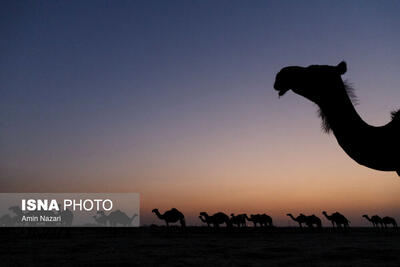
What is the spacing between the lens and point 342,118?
5062mm

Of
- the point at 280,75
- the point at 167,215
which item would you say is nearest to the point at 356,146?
the point at 280,75

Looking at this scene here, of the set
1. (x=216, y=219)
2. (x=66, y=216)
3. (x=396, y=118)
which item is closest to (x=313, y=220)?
(x=216, y=219)

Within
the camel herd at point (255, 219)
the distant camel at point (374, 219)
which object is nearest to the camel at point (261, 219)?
the camel herd at point (255, 219)

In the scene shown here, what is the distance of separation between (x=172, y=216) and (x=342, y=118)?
48118 mm

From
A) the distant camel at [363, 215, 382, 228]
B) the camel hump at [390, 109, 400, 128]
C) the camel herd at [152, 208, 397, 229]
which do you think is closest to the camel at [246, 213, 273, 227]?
the camel herd at [152, 208, 397, 229]

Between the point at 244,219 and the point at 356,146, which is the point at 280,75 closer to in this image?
the point at 356,146

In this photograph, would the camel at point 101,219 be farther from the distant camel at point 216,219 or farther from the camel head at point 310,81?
the camel head at point 310,81

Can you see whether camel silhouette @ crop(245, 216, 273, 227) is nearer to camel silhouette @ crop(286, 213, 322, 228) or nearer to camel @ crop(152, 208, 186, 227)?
camel silhouette @ crop(286, 213, 322, 228)

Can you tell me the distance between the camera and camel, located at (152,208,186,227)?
51.4 m

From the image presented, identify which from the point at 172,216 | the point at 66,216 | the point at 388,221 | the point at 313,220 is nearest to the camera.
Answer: the point at 66,216

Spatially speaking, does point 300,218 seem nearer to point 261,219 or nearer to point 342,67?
point 261,219

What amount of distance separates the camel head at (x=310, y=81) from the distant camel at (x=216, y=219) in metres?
51.2

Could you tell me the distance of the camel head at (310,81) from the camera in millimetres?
5074
